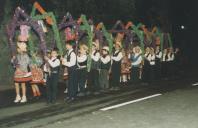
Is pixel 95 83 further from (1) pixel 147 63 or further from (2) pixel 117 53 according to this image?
(1) pixel 147 63

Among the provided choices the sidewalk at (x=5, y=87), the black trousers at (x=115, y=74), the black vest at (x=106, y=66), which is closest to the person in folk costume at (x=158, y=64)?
the black trousers at (x=115, y=74)

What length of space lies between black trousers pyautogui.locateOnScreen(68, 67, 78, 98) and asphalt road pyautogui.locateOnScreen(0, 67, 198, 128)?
343 mm

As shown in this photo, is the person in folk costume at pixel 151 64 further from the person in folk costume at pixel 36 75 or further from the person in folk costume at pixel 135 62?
the person in folk costume at pixel 36 75

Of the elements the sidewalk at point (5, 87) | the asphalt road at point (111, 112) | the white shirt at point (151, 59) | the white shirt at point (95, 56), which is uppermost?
the white shirt at point (95, 56)

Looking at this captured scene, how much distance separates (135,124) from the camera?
10336 mm

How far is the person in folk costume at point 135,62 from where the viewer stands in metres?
19.7

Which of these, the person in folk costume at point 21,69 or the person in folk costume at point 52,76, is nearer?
the person in folk costume at point 52,76

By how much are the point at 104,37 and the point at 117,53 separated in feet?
7.89

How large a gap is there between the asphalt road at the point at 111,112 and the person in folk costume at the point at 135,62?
11.8 feet

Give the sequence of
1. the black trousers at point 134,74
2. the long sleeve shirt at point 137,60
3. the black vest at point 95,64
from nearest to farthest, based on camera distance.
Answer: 1. the black vest at point 95,64
2. the long sleeve shirt at point 137,60
3. the black trousers at point 134,74

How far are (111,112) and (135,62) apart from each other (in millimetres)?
7967

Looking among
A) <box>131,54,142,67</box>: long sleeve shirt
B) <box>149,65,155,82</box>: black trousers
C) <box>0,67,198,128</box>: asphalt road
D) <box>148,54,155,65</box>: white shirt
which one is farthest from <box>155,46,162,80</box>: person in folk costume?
<box>0,67,198,128</box>: asphalt road

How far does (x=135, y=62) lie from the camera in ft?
65.1

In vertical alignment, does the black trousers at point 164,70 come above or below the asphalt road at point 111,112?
above
